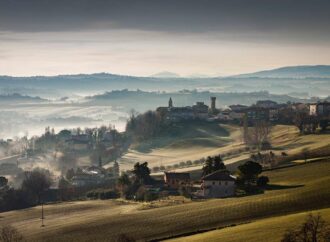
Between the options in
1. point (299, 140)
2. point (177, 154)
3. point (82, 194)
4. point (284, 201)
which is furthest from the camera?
point (177, 154)

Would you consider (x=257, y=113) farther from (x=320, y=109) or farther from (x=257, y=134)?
(x=257, y=134)

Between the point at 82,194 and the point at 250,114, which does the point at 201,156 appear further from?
the point at 250,114

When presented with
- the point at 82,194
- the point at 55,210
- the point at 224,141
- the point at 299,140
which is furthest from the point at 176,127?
the point at 55,210

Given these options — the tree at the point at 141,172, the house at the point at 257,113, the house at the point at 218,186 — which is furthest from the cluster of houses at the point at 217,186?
the house at the point at 257,113

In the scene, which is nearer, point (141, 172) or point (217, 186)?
point (217, 186)

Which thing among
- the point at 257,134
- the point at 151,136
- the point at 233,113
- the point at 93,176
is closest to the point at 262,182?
the point at 93,176
